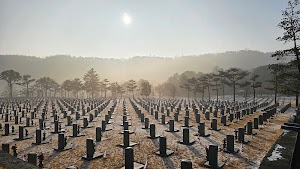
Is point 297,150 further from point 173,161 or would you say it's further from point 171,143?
point 171,143

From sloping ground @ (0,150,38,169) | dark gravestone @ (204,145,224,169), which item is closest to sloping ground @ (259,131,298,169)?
dark gravestone @ (204,145,224,169)

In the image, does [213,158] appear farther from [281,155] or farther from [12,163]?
[12,163]

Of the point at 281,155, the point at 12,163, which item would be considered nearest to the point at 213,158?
the point at 281,155

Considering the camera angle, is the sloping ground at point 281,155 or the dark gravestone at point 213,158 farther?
the dark gravestone at point 213,158

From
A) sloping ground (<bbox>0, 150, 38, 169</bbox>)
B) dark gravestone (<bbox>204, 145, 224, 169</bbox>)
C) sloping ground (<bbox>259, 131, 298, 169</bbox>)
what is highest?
sloping ground (<bbox>0, 150, 38, 169</bbox>)

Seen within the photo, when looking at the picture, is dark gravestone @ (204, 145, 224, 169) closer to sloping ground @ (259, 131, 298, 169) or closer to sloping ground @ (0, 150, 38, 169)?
sloping ground @ (259, 131, 298, 169)

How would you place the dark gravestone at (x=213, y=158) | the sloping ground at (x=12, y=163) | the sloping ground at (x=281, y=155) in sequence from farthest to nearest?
the dark gravestone at (x=213, y=158) < the sloping ground at (x=281, y=155) < the sloping ground at (x=12, y=163)

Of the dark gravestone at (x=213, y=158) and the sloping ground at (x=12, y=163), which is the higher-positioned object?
the sloping ground at (x=12, y=163)

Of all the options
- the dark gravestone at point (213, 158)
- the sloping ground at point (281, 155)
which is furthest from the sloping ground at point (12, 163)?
the dark gravestone at point (213, 158)

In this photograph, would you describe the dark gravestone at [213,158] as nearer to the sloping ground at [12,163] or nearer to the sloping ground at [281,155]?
the sloping ground at [281,155]

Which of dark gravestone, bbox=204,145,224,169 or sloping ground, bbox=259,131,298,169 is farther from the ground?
sloping ground, bbox=259,131,298,169

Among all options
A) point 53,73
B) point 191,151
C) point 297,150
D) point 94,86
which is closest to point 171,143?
point 191,151

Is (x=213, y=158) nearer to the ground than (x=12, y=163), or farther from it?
nearer to the ground

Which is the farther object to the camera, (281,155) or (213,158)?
(213,158)
